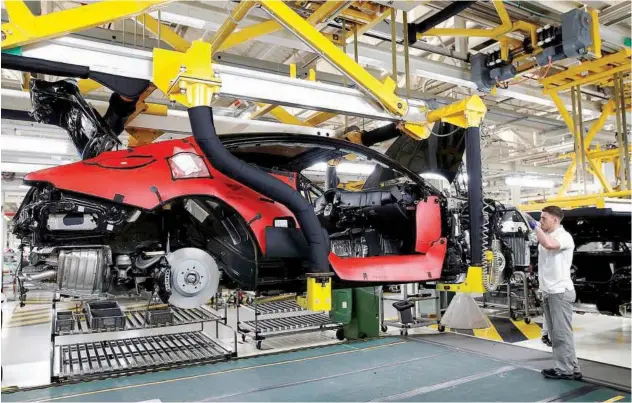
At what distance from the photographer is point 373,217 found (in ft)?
13.7

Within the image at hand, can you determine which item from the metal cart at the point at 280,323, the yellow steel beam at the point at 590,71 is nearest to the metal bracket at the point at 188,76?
the metal cart at the point at 280,323

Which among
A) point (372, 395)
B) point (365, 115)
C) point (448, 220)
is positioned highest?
point (365, 115)

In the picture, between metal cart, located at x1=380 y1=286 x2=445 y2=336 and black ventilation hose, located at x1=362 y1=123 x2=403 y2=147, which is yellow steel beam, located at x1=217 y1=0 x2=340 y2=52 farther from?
metal cart, located at x1=380 y1=286 x2=445 y2=336

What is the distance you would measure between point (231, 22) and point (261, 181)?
1577 mm

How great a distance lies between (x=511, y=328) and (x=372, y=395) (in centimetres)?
419

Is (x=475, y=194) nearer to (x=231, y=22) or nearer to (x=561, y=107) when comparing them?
(x=231, y=22)

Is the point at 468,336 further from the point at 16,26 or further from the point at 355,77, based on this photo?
the point at 16,26

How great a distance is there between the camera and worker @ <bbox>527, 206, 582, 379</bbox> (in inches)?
182

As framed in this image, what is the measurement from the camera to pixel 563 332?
4.64 meters

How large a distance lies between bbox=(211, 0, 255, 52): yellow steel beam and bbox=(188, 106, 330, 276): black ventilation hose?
767 mm

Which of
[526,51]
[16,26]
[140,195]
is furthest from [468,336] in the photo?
[16,26]

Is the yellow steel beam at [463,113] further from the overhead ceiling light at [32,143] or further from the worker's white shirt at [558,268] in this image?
the overhead ceiling light at [32,143]

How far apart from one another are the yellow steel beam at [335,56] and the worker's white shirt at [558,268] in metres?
2.64

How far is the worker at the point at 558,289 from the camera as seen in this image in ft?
15.2
